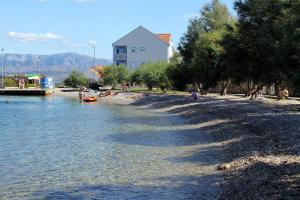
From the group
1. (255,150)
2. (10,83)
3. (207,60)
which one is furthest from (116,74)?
(255,150)

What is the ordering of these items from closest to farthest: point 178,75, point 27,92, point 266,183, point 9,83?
point 266,183, point 178,75, point 27,92, point 9,83

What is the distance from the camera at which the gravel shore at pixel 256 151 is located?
1561cm

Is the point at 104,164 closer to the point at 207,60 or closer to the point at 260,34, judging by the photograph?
the point at 260,34

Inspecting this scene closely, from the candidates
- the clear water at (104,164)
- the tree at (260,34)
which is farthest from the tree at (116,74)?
the clear water at (104,164)

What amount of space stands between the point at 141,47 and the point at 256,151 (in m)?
130

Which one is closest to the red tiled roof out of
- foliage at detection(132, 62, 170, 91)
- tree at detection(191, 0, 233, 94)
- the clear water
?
foliage at detection(132, 62, 170, 91)

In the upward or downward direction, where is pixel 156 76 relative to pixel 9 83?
upward

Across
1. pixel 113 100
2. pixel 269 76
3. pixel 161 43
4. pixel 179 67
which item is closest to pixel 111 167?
pixel 269 76

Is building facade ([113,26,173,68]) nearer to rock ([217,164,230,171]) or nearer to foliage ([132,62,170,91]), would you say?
foliage ([132,62,170,91])

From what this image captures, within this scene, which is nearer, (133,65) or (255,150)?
(255,150)

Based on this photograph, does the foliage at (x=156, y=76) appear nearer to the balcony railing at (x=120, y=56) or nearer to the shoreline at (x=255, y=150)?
the balcony railing at (x=120, y=56)

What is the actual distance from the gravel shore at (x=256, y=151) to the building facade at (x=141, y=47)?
107 meters

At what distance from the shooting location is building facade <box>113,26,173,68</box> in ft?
495

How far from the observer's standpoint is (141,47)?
152m
